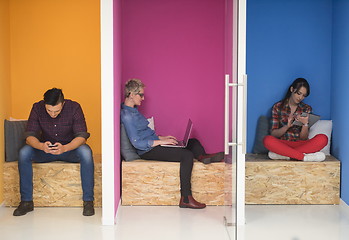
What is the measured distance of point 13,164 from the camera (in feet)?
19.3

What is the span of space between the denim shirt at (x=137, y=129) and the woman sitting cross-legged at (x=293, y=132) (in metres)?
1.17

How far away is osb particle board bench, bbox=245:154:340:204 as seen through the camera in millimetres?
5965

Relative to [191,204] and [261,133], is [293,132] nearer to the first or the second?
[261,133]

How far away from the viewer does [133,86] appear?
240 inches

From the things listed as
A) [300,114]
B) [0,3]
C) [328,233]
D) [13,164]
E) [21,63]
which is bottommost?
[328,233]

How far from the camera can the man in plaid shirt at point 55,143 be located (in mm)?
5711

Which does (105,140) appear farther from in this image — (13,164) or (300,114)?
(300,114)

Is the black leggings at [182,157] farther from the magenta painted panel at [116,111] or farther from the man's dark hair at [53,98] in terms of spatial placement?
the man's dark hair at [53,98]

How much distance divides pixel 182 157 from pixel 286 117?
124 cm

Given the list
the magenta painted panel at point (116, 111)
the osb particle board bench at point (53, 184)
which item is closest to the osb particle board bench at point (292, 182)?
the magenta painted panel at point (116, 111)

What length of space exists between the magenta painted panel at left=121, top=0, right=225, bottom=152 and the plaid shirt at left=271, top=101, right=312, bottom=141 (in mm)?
555

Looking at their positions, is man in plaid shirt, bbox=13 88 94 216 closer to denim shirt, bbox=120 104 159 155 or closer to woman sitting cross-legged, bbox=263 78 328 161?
denim shirt, bbox=120 104 159 155

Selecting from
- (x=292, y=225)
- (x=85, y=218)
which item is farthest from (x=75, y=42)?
(x=292, y=225)

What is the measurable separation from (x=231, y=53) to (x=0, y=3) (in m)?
2.61
